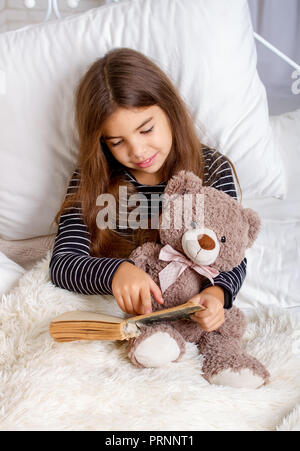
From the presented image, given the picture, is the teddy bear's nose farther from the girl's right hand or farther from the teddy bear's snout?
the girl's right hand

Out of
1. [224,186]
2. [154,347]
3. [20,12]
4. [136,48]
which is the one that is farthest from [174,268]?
[20,12]

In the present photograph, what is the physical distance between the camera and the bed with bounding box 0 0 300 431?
2.21 ft

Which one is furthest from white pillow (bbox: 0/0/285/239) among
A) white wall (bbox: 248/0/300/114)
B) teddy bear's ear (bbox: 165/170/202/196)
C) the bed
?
white wall (bbox: 248/0/300/114)

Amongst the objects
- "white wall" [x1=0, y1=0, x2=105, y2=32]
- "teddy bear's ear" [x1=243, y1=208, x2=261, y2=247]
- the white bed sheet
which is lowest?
the white bed sheet

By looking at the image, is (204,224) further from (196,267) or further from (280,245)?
(280,245)

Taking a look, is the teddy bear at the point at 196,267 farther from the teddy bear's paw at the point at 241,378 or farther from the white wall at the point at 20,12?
the white wall at the point at 20,12

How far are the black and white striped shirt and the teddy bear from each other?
0.04 m

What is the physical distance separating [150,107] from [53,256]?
348 mm

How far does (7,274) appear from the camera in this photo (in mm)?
936

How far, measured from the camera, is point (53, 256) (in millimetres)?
929

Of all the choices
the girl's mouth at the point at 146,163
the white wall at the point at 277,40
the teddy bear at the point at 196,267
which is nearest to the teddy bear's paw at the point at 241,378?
the teddy bear at the point at 196,267

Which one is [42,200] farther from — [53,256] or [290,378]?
[290,378]

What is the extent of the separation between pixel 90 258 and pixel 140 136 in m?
0.25

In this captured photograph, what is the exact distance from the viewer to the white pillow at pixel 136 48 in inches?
39.8
